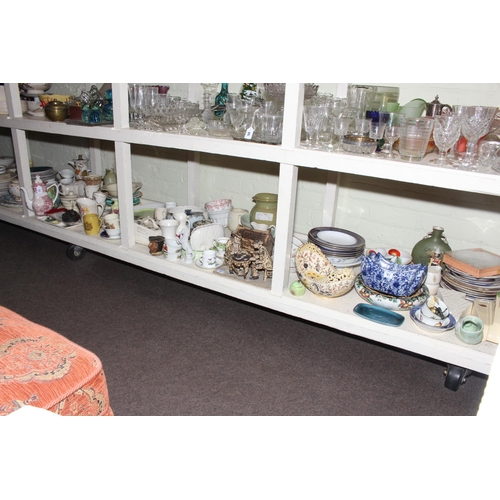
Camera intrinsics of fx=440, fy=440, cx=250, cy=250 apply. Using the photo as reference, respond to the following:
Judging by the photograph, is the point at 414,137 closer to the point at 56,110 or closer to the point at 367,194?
the point at 367,194

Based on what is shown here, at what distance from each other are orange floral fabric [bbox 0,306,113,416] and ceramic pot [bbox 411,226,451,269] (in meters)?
1.40

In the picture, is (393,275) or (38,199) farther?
(38,199)

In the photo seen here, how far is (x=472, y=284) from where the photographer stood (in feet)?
5.68

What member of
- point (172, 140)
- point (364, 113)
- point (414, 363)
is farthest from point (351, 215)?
point (172, 140)

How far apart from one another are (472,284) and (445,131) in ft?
2.12

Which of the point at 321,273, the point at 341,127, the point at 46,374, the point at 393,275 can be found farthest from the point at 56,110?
the point at 393,275

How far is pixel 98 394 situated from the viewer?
103 centimetres

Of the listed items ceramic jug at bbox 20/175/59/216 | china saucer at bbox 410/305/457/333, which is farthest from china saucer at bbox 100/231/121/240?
china saucer at bbox 410/305/457/333

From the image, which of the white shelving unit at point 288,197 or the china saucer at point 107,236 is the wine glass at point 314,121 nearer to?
the white shelving unit at point 288,197

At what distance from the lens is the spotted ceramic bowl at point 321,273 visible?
169 centimetres

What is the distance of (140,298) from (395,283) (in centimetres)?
119

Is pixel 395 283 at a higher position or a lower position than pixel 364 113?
lower

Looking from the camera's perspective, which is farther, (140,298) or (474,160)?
(140,298)

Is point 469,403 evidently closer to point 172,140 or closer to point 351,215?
point 351,215
